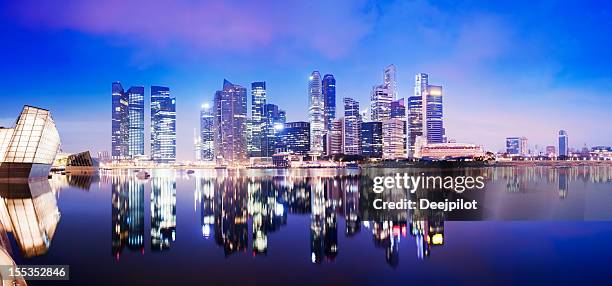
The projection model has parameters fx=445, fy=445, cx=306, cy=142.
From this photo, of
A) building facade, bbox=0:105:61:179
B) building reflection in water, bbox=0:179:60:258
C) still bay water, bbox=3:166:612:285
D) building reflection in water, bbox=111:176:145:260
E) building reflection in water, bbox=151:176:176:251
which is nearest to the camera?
still bay water, bbox=3:166:612:285

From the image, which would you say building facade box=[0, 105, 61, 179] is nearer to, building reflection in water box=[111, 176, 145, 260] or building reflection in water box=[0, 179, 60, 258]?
building reflection in water box=[0, 179, 60, 258]

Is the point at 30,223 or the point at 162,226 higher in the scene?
the point at 30,223

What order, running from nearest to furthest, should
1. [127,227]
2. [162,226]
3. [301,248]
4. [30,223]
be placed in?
[301,248] → [30,223] → [127,227] → [162,226]

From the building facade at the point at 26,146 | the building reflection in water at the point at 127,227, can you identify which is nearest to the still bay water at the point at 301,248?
the building reflection in water at the point at 127,227

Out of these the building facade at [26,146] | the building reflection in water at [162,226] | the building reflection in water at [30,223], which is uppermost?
the building facade at [26,146]

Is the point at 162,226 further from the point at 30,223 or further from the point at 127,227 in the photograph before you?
the point at 30,223

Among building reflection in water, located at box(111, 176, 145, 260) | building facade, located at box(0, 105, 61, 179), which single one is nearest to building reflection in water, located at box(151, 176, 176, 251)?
building reflection in water, located at box(111, 176, 145, 260)

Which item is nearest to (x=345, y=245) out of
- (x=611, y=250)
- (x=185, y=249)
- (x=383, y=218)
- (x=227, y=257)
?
(x=227, y=257)

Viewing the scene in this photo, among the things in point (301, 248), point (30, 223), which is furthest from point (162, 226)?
point (301, 248)

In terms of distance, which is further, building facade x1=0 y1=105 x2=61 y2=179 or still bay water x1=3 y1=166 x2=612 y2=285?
building facade x1=0 y1=105 x2=61 y2=179

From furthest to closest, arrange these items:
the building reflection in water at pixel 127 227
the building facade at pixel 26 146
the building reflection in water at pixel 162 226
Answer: the building facade at pixel 26 146 → the building reflection in water at pixel 162 226 → the building reflection in water at pixel 127 227

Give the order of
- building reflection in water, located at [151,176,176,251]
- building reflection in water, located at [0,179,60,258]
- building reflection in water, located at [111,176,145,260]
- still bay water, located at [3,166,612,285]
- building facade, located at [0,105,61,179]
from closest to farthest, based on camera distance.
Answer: still bay water, located at [3,166,612,285] < building reflection in water, located at [0,179,60,258] < building reflection in water, located at [111,176,145,260] < building reflection in water, located at [151,176,176,251] < building facade, located at [0,105,61,179]

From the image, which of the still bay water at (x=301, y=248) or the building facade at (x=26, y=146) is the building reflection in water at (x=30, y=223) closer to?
the still bay water at (x=301, y=248)
